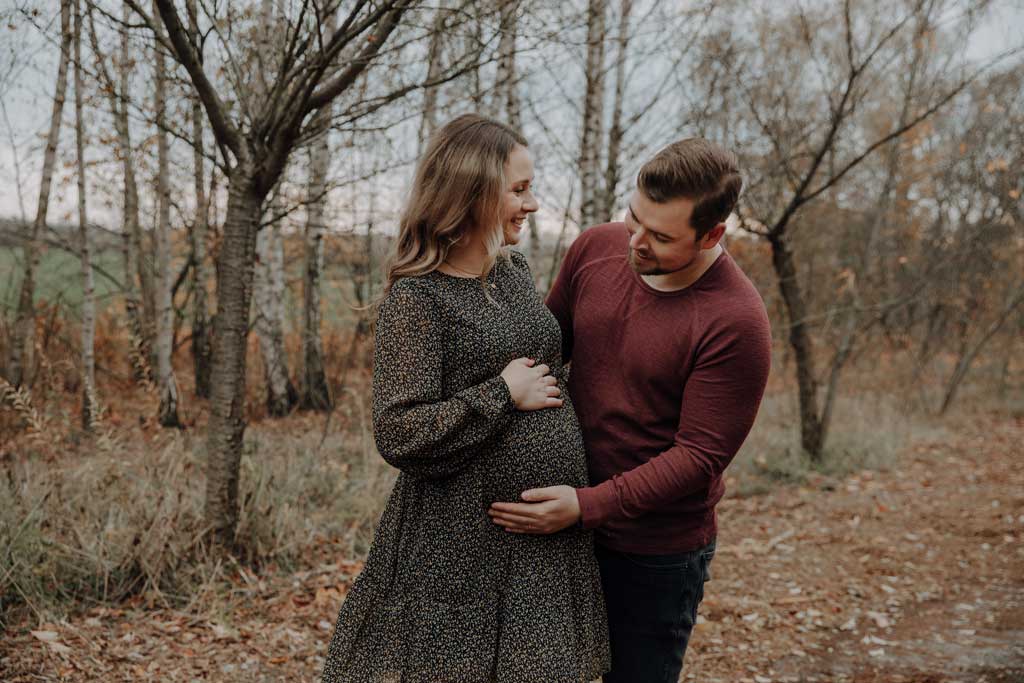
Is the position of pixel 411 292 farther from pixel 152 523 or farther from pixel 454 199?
pixel 152 523

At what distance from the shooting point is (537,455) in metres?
1.88

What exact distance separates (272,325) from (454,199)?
7040 mm

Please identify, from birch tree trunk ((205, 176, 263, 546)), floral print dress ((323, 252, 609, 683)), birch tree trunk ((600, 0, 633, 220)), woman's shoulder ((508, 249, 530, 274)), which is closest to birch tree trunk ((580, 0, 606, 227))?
birch tree trunk ((600, 0, 633, 220))

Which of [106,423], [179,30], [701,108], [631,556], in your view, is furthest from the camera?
[106,423]

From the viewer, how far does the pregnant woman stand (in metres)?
1.77

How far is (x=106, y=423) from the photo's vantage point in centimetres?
712

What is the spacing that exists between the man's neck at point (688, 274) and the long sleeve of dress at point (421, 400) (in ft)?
1.69

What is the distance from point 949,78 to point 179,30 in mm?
6415

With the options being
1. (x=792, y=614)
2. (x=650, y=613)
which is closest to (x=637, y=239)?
(x=650, y=613)

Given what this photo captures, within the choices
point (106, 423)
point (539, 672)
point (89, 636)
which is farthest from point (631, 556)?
point (106, 423)

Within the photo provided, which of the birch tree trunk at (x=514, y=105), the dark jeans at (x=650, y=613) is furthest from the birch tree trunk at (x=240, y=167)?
the dark jeans at (x=650, y=613)

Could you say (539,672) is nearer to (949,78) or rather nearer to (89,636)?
(89,636)

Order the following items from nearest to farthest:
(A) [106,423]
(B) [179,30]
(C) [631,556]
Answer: (C) [631,556] < (B) [179,30] < (A) [106,423]

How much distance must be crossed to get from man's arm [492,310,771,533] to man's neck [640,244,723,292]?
19 centimetres
